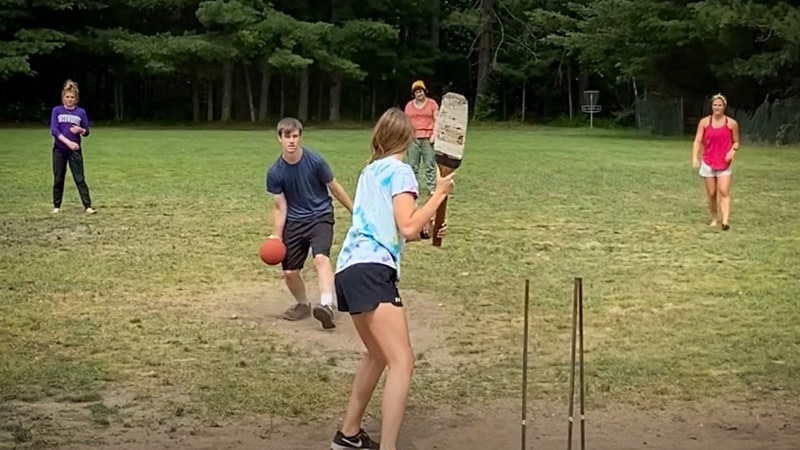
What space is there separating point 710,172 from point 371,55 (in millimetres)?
43136

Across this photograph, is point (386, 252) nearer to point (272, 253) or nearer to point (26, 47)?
point (272, 253)

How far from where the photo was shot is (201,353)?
7.34m

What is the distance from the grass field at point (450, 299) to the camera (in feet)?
21.4

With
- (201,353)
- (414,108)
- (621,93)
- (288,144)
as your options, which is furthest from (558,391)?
(621,93)

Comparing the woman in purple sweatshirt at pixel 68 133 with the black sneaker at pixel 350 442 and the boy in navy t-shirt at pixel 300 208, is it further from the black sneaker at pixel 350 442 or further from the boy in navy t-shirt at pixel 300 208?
the black sneaker at pixel 350 442

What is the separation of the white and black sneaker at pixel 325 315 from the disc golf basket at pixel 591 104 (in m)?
48.6

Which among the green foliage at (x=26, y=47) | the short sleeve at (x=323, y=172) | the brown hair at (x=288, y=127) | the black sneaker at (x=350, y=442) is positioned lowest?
the black sneaker at (x=350, y=442)

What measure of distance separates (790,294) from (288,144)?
428 centimetres

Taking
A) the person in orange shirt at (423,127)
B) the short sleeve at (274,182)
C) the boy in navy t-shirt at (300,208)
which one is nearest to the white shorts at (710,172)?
the person in orange shirt at (423,127)

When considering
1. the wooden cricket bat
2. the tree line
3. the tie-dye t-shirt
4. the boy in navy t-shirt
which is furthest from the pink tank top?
the tree line

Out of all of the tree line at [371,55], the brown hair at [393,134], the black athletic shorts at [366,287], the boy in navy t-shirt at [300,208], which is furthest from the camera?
the tree line at [371,55]

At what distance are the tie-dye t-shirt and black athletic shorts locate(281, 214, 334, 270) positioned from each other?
3499 mm

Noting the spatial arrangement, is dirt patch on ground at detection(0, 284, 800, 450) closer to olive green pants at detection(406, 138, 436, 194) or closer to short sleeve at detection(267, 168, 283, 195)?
short sleeve at detection(267, 168, 283, 195)

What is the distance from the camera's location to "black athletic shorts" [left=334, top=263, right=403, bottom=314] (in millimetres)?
4852
